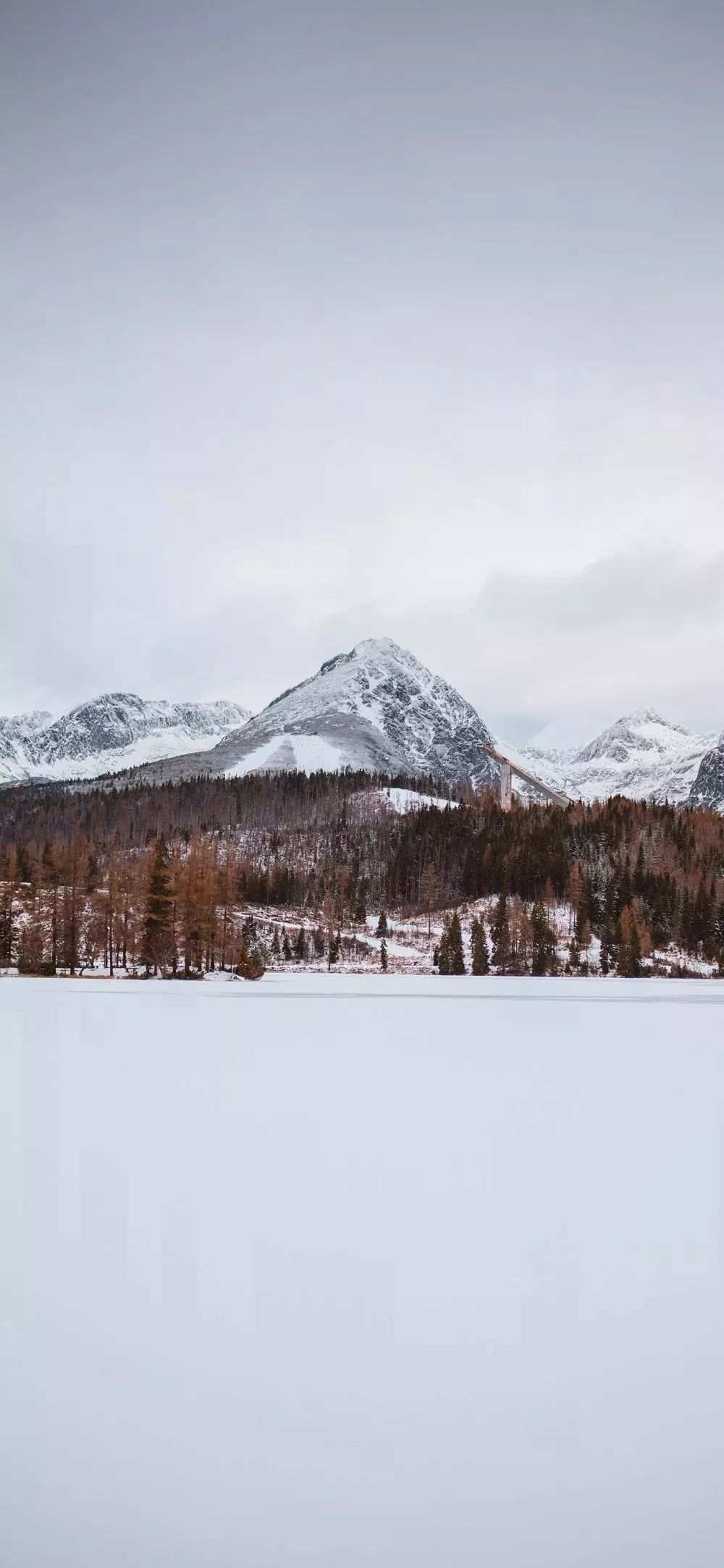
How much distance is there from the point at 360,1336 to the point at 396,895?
9187 cm

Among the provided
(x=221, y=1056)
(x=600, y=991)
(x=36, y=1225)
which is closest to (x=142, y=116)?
(x=221, y=1056)

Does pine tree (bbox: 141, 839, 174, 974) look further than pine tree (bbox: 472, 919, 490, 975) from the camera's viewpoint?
No

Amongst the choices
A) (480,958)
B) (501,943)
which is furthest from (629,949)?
(480,958)

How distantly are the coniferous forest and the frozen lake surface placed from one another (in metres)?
48.6

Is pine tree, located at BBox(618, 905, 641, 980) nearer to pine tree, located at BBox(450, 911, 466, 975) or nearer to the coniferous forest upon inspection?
the coniferous forest

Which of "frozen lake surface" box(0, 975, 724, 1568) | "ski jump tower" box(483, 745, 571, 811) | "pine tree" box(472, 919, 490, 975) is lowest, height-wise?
"pine tree" box(472, 919, 490, 975)

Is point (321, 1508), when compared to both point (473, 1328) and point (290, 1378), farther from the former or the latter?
point (473, 1328)

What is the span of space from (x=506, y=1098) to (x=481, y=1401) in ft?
32.0

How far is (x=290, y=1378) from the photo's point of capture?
442 cm

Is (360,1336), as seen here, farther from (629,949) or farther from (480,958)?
(629,949)

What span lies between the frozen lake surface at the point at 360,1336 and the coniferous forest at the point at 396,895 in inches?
1913

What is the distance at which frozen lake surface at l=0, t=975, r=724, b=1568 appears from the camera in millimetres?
3309

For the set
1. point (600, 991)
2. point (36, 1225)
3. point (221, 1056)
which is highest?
point (36, 1225)

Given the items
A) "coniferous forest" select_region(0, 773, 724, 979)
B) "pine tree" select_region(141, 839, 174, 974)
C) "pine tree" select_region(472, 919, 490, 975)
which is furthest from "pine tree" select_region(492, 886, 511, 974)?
"pine tree" select_region(141, 839, 174, 974)
